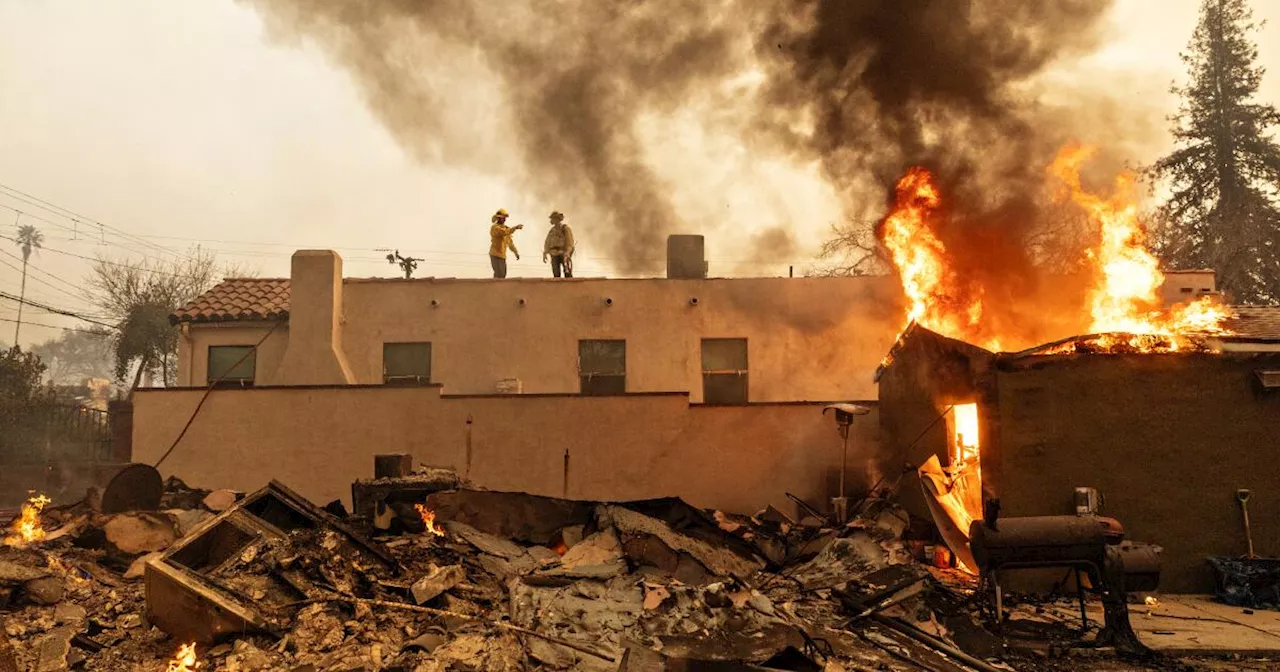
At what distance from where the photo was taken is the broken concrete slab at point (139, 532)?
10000mm

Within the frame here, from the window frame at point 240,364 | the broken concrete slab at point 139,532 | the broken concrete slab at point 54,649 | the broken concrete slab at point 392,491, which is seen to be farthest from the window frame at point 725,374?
the broken concrete slab at point 54,649

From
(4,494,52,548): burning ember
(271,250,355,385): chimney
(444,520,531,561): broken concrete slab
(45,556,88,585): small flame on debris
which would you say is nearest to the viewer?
(45,556,88,585): small flame on debris

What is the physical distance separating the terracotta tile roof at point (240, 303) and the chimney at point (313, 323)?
244 centimetres

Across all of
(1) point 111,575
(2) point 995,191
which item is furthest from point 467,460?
(2) point 995,191

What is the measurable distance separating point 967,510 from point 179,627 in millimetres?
10962

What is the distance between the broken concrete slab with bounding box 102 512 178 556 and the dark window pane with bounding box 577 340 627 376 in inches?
398

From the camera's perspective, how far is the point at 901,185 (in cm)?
1691

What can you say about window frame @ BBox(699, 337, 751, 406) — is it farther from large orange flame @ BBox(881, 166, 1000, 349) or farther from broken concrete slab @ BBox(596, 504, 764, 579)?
broken concrete slab @ BBox(596, 504, 764, 579)

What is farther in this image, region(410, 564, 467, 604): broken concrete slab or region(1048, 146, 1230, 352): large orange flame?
region(1048, 146, 1230, 352): large orange flame

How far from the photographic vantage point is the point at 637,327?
61.9ft

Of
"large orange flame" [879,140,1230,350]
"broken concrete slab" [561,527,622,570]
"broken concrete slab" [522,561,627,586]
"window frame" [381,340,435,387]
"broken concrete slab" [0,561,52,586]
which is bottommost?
"broken concrete slab" [522,561,627,586]

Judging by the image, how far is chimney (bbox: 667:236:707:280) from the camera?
2027 centimetres

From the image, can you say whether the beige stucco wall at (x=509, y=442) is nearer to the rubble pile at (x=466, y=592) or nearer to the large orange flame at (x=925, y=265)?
the rubble pile at (x=466, y=592)

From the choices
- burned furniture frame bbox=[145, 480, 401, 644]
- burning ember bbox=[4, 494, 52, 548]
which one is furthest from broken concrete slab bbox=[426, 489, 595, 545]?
burning ember bbox=[4, 494, 52, 548]
